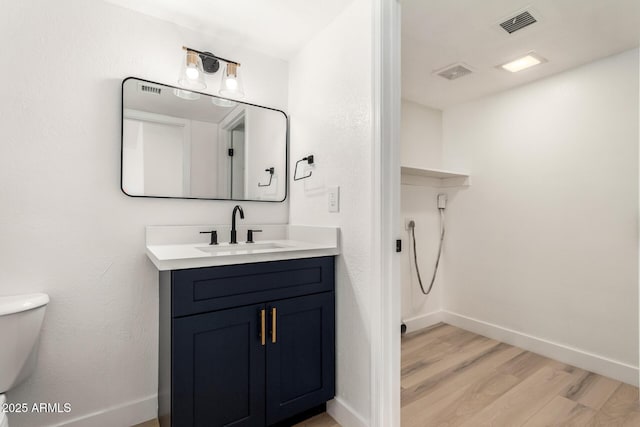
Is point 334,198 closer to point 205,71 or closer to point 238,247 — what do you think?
point 238,247

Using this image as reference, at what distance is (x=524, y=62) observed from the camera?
2191mm

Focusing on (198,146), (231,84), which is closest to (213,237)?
(198,146)

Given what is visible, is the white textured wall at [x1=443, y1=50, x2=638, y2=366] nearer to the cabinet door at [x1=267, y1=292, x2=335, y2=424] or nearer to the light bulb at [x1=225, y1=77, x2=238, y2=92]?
the cabinet door at [x1=267, y1=292, x2=335, y2=424]

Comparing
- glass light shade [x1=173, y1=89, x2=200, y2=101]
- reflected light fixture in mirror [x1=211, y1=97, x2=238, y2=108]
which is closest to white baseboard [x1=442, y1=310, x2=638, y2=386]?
reflected light fixture in mirror [x1=211, y1=97, x2=238, y2=108]

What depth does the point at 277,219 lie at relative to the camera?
2.14 m

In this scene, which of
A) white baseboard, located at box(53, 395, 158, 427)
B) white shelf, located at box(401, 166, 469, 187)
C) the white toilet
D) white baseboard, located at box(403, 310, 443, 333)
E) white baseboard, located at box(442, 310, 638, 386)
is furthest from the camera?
white baseboard, located at box(403, 310, 443, 333)

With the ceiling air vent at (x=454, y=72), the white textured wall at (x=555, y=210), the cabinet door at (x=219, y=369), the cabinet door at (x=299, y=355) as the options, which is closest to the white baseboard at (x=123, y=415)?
the cabinet door at (x=219, y=369)

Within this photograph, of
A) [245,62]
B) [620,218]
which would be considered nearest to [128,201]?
[245,62]

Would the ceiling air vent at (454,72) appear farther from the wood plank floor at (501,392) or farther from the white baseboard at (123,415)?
the white baseboard at (123,415)

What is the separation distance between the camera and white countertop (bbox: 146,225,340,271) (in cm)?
131

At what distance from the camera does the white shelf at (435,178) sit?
2.72 meters

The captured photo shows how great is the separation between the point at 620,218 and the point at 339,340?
6.56 ft

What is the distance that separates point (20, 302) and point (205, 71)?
144 cm

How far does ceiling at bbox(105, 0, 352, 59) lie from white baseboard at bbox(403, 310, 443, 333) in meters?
2.44
